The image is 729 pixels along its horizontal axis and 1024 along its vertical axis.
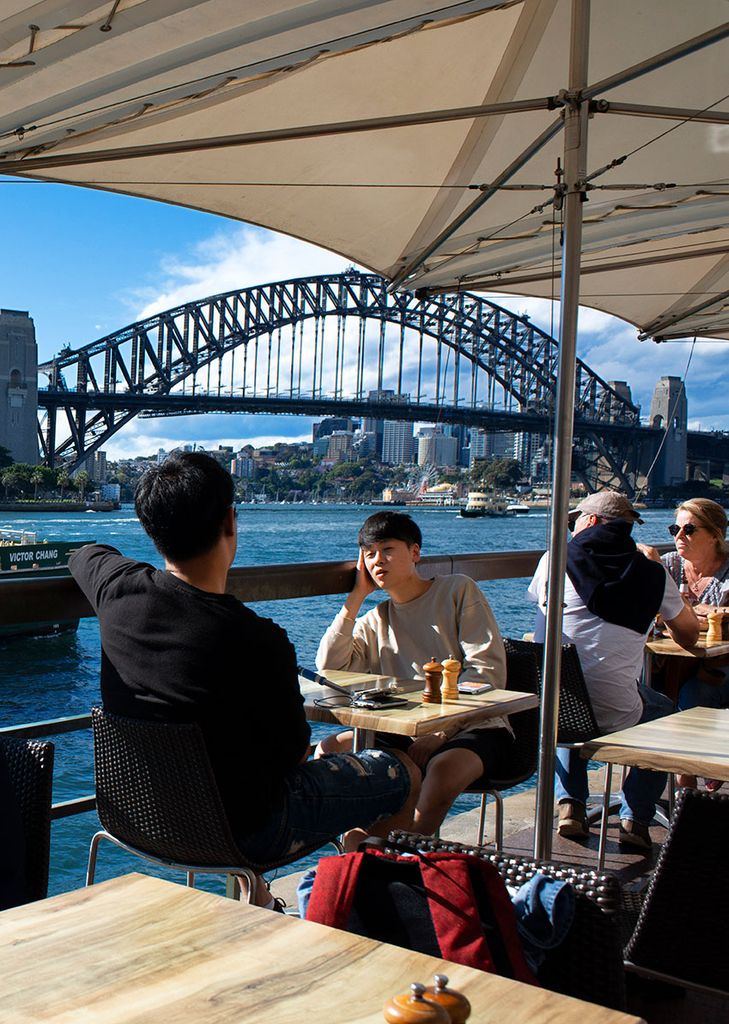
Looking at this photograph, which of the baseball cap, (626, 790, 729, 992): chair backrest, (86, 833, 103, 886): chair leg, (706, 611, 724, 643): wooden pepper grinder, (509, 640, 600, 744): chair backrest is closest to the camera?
(626, 790, 729, 992): chair backrest

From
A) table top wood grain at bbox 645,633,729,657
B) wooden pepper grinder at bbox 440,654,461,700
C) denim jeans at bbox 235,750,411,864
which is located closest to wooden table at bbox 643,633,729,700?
table top wood grain at bbox 645,633,729,657

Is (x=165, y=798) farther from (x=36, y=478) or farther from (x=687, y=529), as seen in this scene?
(x=36, y=478)

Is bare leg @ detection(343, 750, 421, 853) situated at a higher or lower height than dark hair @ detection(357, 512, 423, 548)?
→ lower

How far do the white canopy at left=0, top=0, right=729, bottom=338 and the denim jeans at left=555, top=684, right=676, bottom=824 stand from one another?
1.46m

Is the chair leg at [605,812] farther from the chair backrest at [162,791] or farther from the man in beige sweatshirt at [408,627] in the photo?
the chair backrest at [162,791]

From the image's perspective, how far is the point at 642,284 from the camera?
4738 mm

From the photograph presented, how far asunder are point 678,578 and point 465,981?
10.0ft

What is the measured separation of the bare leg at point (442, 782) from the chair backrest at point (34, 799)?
2.97 feet

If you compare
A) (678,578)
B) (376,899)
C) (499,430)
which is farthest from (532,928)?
(499,430)

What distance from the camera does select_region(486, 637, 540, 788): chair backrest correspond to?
8.13ft

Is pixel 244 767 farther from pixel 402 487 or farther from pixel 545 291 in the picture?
pixel 402 487

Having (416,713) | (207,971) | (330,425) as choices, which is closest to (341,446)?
(330,425)

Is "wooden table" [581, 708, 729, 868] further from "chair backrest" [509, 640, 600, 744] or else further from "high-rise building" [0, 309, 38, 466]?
"high-rise building" [0, 309, 38, 466]

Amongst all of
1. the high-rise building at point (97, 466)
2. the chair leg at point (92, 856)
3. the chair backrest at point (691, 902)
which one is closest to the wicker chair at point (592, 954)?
the chair backrest at point (691, 902)
